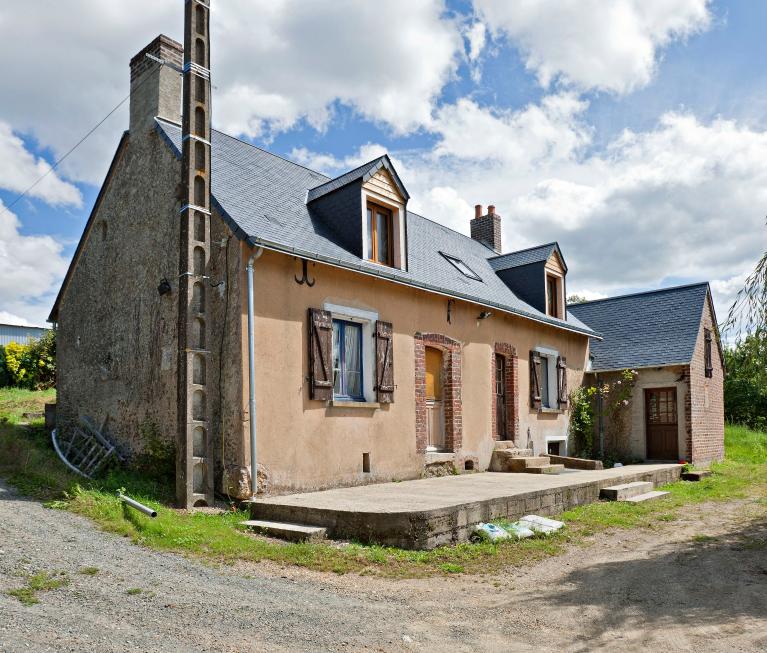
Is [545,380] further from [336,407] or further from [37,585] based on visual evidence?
[37,585]

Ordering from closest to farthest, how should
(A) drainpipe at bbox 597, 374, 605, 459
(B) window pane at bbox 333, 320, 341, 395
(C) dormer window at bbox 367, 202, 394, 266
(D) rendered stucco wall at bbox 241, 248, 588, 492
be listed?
(D) rendered stucco wall at bbox 241, 248, 588, 492 < (B) window pane at bbox 333, 320, 341, 395 < (C) dormer window at bbox 367, 202, 394, 266 < (A) drainpipe at bbox 597, 374, 605, 459

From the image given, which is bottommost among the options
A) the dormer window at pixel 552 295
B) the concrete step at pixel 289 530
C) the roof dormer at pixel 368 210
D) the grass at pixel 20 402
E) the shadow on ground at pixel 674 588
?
the shadow on ground at pixel 674 588

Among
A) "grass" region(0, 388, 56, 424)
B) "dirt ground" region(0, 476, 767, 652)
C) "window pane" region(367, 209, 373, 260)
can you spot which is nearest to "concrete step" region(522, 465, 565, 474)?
"window pane" region(367, 209, 373, 260)

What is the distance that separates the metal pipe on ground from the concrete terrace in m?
1.35

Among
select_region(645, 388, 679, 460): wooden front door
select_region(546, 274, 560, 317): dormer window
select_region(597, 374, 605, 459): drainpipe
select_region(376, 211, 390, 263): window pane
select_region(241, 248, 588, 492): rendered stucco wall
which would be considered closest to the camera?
select_region(241, 248, 588, 492): rendered stucco wall

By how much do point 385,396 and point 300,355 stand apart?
1.91m

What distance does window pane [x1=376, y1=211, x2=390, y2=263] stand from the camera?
466 inches

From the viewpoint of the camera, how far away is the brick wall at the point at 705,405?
16234 mm

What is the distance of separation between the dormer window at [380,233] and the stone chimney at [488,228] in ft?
27.4

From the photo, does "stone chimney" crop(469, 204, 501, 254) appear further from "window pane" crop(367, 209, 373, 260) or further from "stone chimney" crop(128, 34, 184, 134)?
"stone chimney" crop(128, 34, 184, 134)

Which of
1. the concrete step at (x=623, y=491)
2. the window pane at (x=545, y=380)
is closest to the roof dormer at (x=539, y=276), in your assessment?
the window pane at (x=545, y=380)

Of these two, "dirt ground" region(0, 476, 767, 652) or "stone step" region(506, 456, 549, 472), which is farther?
"stone step" region(506, 456, 549, 472)

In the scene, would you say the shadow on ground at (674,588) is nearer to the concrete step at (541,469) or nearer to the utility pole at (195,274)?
the utility pole at (195,274)

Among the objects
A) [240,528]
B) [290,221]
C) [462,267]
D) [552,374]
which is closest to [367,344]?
[290,221]
